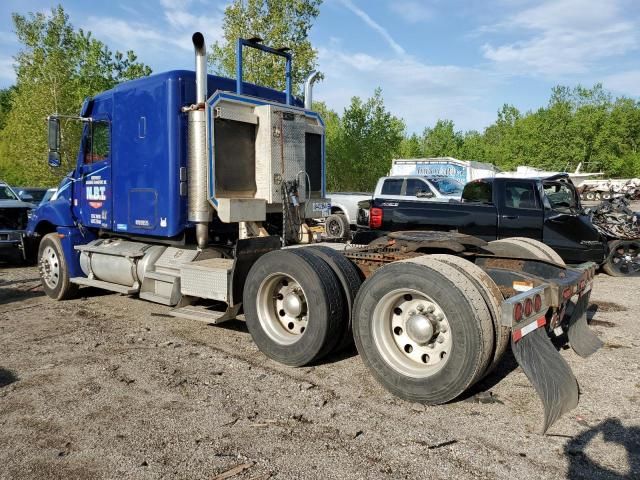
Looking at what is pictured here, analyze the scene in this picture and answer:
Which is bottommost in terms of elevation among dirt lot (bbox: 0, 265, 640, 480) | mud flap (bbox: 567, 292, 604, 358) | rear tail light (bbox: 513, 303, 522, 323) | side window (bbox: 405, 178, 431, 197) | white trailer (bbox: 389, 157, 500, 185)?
dirt lot (bbox: 0, 265, 640, 480)

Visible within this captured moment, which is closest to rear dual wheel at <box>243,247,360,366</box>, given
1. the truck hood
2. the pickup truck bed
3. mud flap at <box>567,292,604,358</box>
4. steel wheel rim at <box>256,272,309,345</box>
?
steel wheel rim at <box>256,272,309,345</box>

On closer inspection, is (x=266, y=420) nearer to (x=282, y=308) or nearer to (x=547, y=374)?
(x=282, y=308)

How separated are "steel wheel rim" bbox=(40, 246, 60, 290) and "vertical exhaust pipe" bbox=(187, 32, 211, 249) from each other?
3073mm

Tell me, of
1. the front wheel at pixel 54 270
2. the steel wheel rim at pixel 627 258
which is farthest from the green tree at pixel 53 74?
the steel wheel rim at pixel 627 258

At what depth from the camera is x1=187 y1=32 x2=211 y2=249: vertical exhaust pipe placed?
5.90m

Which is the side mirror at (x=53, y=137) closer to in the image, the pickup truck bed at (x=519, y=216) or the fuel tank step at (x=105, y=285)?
the fuel tank step at (x=105, y=285)

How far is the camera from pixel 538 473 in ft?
9.68

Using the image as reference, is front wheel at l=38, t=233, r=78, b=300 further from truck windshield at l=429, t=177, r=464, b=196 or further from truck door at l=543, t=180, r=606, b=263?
truck windshield at l=429, t=177, r=464, b=196

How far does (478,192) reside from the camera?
983 cm

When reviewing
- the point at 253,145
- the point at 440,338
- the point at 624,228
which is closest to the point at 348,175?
the point at 624,228

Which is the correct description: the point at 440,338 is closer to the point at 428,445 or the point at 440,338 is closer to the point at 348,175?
the point at 428,445

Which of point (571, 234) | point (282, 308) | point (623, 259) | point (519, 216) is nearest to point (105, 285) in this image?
point (282, 308)

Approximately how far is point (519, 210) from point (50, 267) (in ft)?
25.9

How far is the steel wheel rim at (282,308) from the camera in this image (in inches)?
192
